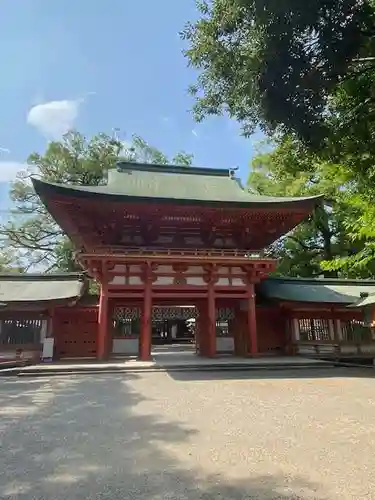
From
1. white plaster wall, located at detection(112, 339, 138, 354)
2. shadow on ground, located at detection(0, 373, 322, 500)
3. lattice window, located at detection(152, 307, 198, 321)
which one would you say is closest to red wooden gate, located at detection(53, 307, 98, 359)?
white plaster wall, located at detection(112, 339, 138, 354)

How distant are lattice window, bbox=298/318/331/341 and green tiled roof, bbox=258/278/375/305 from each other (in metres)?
1.25

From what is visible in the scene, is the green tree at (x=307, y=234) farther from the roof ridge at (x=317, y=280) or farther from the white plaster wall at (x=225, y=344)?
the white plaster wall at (x=225, y=344)

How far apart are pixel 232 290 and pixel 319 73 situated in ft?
37.0

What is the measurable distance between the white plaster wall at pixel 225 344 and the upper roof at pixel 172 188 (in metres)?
6.90

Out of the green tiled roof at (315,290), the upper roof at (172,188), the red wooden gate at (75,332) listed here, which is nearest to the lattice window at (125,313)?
the red wooden gate at (75,332)

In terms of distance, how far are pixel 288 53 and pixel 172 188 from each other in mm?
12616

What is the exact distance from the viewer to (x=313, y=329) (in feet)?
63.0

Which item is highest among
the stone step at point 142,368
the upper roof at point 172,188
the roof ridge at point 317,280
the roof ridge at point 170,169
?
the roof ridge at point 170,169

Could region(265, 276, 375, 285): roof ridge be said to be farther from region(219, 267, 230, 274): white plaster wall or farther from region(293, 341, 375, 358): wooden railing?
region(219, 267, 230, 274): white plaster wall

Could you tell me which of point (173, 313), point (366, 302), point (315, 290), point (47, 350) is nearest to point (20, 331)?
point (47, 350)

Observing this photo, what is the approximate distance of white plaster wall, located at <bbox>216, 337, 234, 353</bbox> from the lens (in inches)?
741

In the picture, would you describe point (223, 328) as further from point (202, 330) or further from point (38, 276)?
point (38, 276)

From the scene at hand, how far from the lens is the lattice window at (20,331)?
17.0 m

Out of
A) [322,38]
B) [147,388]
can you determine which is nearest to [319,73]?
[322,38]
